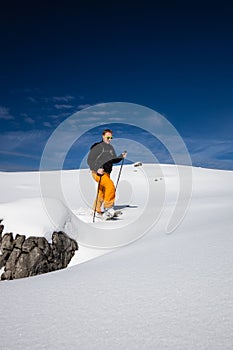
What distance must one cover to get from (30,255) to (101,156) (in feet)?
10.0

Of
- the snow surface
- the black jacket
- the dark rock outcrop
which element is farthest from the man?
Answer: the snow surface

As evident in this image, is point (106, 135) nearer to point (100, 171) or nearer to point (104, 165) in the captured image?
point (104, 165)

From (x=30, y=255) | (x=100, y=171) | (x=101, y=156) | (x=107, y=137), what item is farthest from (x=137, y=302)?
(x=107, y=137)

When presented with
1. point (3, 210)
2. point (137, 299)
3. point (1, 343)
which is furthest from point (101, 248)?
point (1, 343)

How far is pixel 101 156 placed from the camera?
5.98 meters

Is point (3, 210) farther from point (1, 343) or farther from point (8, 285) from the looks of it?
point (1, 343)

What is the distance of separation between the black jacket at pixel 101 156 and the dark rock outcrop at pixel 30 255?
256cm

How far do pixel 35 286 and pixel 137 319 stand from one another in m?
0.84

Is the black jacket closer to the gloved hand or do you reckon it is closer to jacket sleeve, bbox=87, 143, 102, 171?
jacket sleeve, bbox=87, 143, 102, 171

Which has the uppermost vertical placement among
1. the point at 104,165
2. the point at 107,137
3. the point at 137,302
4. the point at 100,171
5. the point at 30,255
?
the point at 107,137

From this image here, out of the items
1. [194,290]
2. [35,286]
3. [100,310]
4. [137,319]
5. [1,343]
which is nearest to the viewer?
[1,343]

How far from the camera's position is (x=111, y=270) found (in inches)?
77.5

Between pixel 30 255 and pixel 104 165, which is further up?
pixel 104 165

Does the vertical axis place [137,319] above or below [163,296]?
below
